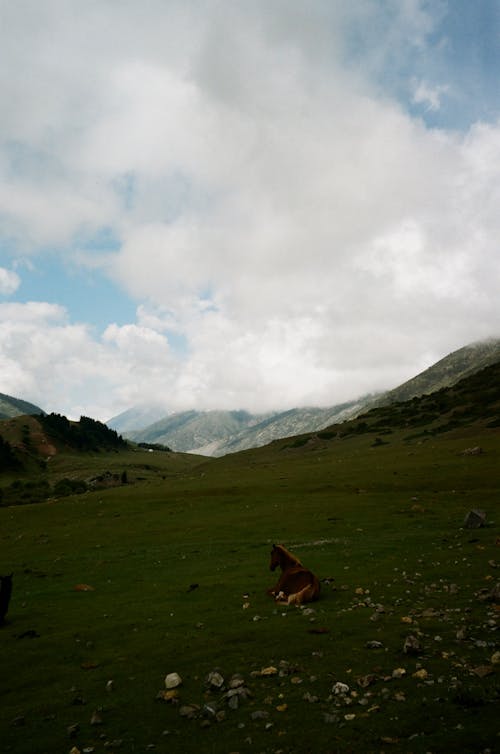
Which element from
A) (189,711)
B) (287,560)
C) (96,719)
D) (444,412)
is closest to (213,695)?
(189,711)

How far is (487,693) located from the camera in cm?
906

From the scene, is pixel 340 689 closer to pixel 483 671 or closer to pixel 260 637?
pixel 483 671

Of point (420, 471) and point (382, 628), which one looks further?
point (420, 471)

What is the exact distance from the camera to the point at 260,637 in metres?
14.2

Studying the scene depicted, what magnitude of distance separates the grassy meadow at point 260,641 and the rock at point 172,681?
11.8 inches

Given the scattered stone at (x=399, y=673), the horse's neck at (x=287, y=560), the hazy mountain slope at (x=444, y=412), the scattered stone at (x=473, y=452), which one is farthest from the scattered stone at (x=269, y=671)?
the hazy mountain slope at (x=444, y=412)

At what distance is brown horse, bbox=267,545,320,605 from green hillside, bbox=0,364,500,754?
0.73 m

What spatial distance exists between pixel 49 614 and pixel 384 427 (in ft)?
373

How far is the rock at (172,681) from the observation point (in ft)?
38.0

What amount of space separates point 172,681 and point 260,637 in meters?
3.35

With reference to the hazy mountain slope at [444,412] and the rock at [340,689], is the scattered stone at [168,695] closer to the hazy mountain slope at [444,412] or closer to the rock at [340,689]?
the rock at [340,689]

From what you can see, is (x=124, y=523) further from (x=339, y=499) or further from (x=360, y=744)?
(x=360, y=744)

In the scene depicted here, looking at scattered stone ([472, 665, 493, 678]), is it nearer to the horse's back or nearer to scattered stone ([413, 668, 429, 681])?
scattered stone ([413, 668, 429, 681])

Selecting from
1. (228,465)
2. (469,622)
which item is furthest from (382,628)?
(228,465)
